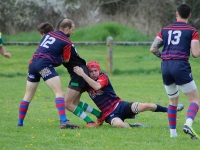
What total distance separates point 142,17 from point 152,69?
10.8m

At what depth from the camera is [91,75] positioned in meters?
9.77

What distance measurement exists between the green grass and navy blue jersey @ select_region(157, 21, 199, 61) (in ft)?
58.5

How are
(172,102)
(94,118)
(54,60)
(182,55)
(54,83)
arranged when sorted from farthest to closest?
1. (94,118)
2. (54,60)
3. (54,83)
4. (172,102)
5. (182,55)

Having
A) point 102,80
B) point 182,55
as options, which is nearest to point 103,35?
point 102,80

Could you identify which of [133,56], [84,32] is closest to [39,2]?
[84,32]

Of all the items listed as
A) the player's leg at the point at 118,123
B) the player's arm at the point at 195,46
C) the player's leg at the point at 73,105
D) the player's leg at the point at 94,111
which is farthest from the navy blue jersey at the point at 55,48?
the player's arm at the point at 195,46

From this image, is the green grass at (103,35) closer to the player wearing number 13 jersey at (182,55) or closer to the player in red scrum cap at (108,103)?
the player in red scrum cap at (108,103)

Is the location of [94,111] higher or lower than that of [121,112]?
lower

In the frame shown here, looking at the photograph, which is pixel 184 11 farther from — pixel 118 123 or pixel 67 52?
pixel 118 123

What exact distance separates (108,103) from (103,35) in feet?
55.7

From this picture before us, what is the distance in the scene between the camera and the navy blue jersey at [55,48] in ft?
30.1

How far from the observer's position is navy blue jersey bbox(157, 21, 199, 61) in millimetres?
8117

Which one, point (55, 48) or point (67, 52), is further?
point (67, 52)

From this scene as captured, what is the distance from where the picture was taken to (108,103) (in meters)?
9.73
